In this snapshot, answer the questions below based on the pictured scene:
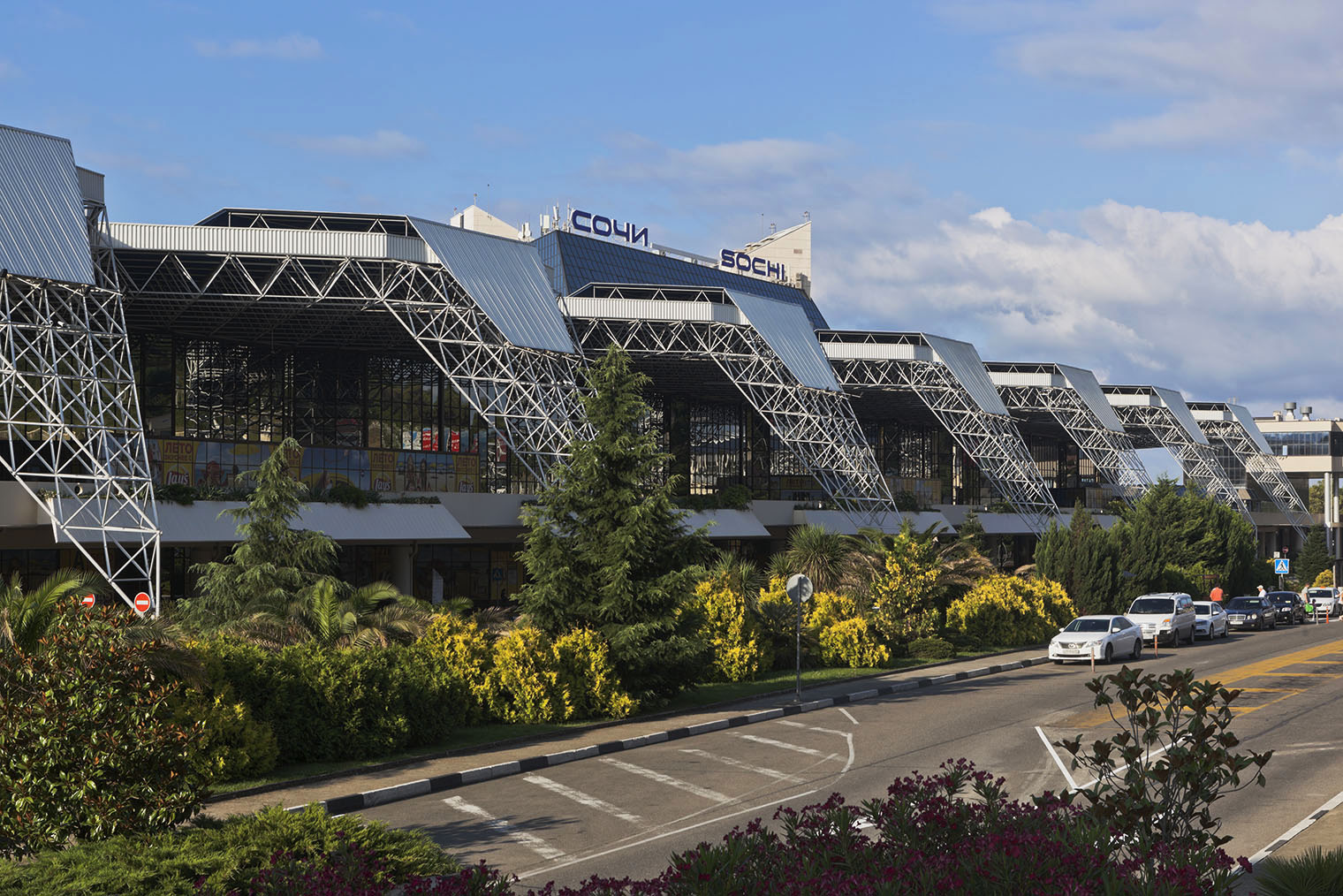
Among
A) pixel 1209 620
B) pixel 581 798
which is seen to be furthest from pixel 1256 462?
pixel 581 798

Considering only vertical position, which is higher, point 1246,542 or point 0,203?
point 0,203

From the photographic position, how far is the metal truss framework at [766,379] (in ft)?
175

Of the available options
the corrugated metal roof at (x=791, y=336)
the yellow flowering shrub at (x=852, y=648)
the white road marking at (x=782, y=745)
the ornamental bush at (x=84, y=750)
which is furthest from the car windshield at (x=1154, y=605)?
the ornamental bush at (x=84, y=750)

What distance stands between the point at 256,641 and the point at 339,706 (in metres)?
2.23

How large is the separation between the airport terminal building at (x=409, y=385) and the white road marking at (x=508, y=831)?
17412 mm

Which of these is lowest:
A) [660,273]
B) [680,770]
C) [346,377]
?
[680,770]

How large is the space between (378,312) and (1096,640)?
91.2ft

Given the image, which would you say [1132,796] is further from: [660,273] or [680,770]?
[660,273]

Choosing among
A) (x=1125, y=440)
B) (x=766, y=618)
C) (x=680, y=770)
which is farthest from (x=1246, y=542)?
(x=680, y=770)

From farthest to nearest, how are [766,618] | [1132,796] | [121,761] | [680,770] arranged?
[766,618]
[680,770]
[121,761]
[1132,796]

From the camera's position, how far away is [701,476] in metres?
72.1

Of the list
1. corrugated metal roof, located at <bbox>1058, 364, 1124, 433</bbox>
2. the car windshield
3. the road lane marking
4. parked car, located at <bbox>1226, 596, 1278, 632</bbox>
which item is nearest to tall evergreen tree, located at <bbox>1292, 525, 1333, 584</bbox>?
corrugated metal roof, located at <bbox>1058, 364, 1124, 433</bbox>

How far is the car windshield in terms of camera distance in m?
42.3

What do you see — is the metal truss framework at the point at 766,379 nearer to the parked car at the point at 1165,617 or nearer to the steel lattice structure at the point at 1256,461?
the parked car at the point at 1165,617
